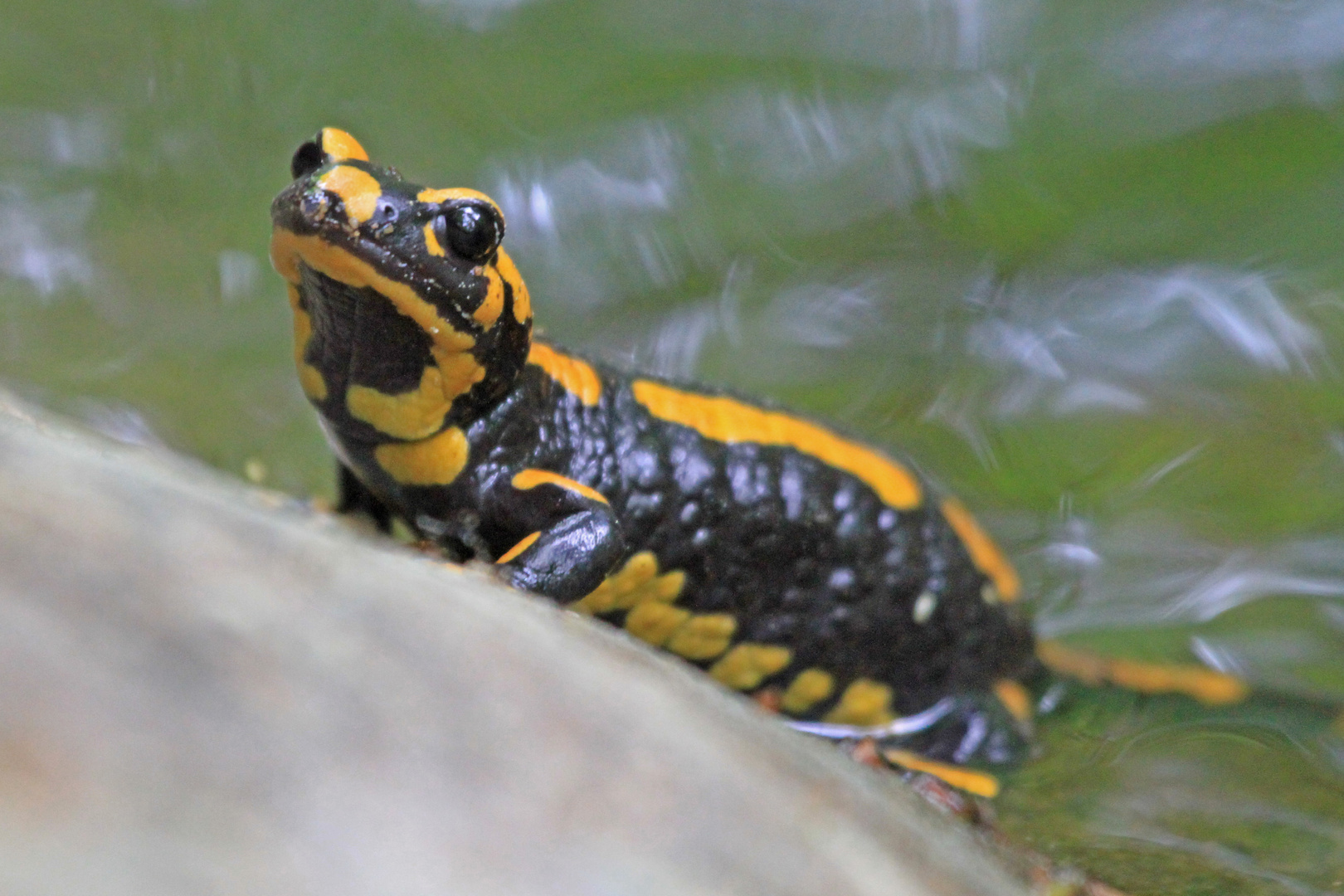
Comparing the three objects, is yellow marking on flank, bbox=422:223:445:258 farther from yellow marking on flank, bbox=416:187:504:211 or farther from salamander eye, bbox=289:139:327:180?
salamander eye, bbox=289:139:327:180

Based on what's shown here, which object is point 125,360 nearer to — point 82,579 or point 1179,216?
point 82,579

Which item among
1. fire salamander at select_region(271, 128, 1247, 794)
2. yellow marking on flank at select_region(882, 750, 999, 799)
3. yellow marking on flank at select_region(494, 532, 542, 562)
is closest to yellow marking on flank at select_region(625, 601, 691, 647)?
fire salamander at select_region(271, 128, 1247, 794)

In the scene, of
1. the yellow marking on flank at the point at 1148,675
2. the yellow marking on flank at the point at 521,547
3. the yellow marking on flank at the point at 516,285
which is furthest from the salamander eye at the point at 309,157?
the yellow marking on flank at the point at 1148,675

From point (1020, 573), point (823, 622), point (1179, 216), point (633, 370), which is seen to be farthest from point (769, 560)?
point (1179, 216)

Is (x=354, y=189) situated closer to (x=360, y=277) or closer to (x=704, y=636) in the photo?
(x=360, y=277)

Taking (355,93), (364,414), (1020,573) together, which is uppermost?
(355,93)

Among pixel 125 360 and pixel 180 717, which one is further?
pixel 125 360

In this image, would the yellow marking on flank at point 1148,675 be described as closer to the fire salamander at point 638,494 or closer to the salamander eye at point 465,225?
the fire salamander at point 638,494

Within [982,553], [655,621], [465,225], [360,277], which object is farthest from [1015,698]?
[360,277]
